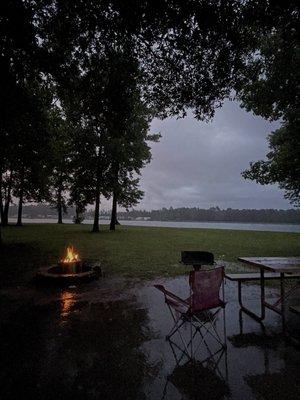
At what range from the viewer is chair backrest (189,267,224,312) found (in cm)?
472

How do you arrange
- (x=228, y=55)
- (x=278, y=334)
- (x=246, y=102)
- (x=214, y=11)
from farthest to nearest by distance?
(x=246, y=102)
(x=228, y=55)
(x=214, y=11)
(x=278, y=334)

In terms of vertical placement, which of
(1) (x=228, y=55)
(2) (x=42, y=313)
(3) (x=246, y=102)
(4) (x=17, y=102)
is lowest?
(2) (x=42, y=313)

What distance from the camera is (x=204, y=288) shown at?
490 centimetres

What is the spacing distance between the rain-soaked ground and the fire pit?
1.83m

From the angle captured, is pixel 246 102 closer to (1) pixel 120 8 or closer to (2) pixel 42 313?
(1) pixel 120 8

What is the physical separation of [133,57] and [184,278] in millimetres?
7613

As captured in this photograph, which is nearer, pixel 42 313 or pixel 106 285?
pixel 42 313

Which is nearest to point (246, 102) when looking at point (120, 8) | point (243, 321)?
point (120, 8)

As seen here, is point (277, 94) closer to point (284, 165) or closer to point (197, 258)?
point (284, 165)

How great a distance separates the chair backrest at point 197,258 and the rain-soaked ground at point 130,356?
1248 mm

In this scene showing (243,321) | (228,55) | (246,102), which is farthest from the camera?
(246,102)

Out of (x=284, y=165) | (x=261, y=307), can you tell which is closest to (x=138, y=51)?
(x=261, y=307)

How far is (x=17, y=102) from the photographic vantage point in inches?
387

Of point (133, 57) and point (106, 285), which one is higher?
point (133, 57)
